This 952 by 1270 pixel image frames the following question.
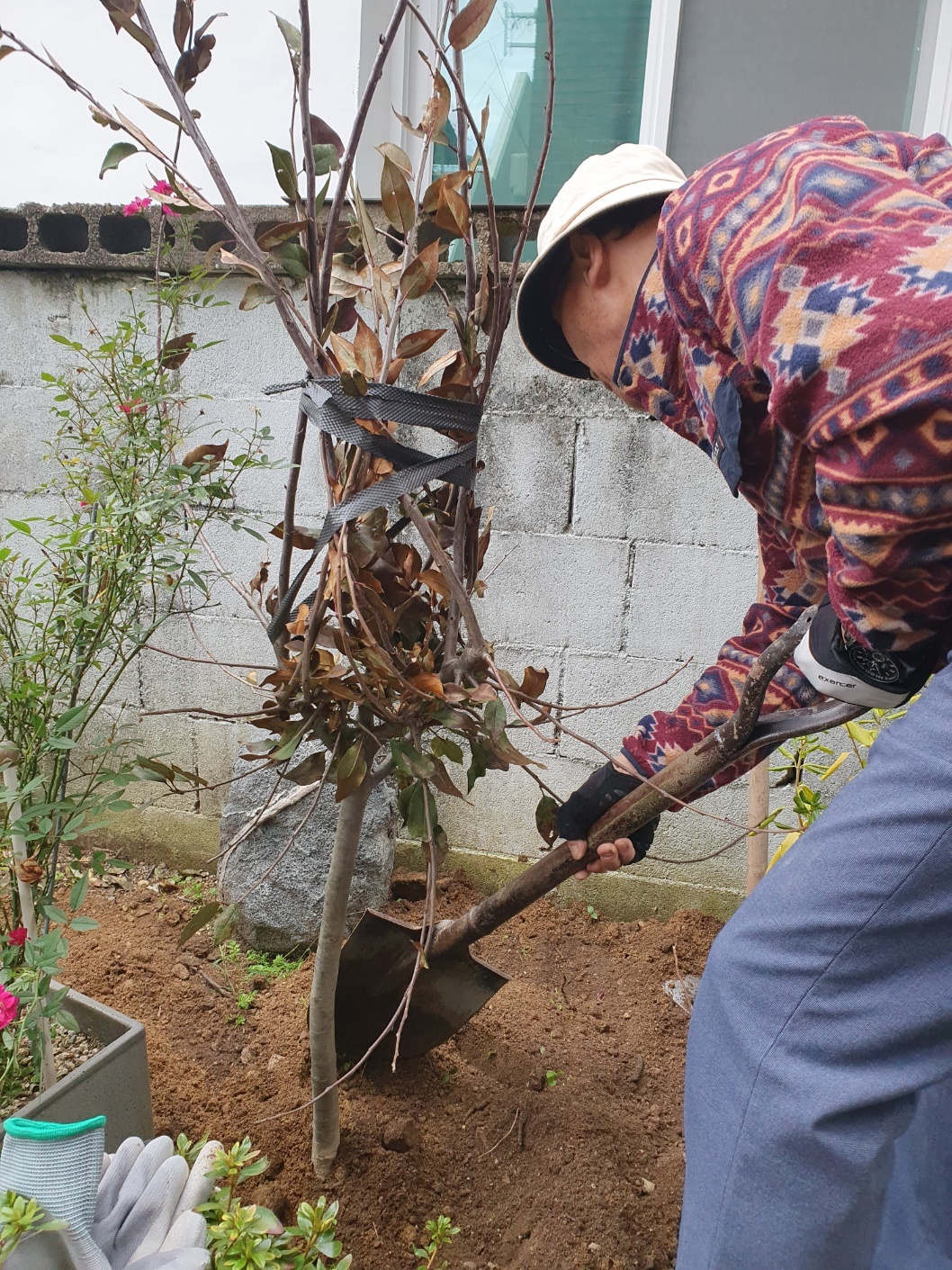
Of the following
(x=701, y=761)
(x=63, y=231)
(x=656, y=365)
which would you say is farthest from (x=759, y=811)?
(x=63, y=231)

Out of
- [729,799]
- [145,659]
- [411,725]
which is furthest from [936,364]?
[145,659]

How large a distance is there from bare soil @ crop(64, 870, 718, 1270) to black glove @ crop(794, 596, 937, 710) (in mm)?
1043

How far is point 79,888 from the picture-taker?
122cm

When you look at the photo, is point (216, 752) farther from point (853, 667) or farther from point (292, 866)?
point (853, 667)

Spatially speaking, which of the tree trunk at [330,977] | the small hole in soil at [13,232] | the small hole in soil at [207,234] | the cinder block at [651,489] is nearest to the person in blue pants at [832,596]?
the tree trunk at [330,977]

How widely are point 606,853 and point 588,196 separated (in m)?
0.95

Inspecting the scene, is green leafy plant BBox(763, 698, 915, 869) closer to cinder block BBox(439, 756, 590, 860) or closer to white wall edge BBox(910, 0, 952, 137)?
cinder block BBox(439, 756, 590, 860)

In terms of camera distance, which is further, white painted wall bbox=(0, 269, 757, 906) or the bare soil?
white painted wall bbox=(0, 269, 757, 906)

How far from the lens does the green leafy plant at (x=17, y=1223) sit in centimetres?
96

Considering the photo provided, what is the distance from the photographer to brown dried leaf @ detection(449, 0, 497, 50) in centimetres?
93

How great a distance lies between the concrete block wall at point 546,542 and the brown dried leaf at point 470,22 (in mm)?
1271

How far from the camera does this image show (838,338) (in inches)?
30.5

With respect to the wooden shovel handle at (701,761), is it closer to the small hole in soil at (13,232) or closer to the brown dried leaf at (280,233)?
the brown dried leaf at (280,233)

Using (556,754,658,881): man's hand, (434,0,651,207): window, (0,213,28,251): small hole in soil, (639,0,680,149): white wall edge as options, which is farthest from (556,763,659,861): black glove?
(0,213,28,251): small hole in soil
